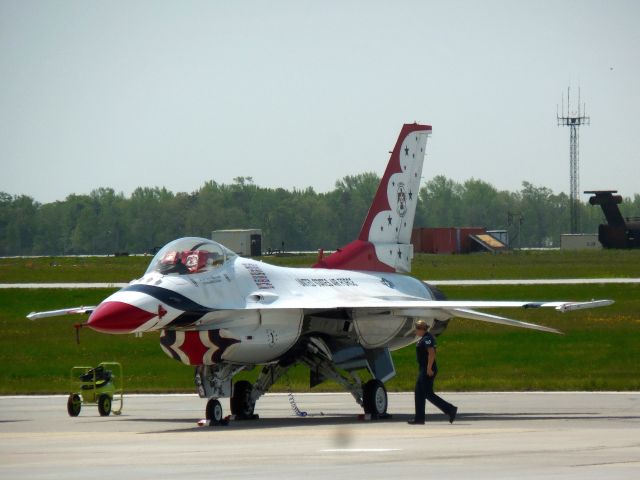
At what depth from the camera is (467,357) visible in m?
39.3

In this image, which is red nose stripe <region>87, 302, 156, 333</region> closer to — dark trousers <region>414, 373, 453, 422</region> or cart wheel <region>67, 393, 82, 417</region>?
dark trousers <region>414, 373, 453, 422</region>

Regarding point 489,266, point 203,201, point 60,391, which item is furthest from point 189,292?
point 203,201

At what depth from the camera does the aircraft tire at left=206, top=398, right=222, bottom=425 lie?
23703mm

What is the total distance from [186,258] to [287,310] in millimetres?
2399

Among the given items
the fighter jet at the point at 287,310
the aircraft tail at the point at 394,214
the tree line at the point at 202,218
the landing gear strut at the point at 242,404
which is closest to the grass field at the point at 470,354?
the landing gear strut at the point at 242,404

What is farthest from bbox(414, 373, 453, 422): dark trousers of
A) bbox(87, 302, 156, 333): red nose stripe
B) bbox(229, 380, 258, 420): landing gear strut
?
bbox(87, 302, 156, 333): red nose stripe

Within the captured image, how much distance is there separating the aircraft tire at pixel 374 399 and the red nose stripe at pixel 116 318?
5234 millimetres

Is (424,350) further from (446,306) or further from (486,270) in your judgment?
(486,270)

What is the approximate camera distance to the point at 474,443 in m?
18.3

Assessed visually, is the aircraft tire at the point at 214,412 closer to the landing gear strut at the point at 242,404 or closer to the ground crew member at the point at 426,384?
the landing gear strut at the point at 242,404

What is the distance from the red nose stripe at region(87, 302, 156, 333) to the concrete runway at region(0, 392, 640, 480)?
174cm

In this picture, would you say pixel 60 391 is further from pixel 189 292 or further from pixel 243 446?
pixel 243 446

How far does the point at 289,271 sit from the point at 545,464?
11.7 metres

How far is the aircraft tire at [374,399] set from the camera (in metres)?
25.2
